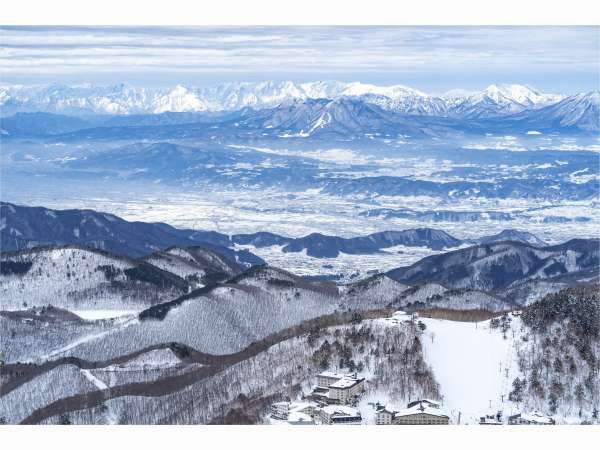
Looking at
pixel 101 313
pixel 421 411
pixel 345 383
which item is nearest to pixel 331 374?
pixel 345 383

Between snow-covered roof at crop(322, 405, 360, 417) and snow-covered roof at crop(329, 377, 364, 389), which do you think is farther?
snow-covered roof at crop(329, 377, 364, 389)

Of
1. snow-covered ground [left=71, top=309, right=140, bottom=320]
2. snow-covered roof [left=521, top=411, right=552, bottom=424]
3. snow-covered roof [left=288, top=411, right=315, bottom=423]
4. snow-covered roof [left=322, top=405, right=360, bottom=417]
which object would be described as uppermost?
snow-covered roof [left=322, top=405, right=360, bottom=417]

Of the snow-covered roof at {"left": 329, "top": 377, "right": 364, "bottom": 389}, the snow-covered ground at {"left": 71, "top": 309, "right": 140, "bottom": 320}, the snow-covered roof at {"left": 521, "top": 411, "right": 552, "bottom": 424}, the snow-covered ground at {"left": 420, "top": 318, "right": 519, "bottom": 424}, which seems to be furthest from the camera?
the snow-covered ground at {"left": 71, "top": 309, "right": 140, "bottom": 320}

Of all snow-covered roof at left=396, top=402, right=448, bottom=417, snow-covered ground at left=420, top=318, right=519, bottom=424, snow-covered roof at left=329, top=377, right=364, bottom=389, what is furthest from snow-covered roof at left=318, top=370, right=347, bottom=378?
snow-covered roof at left=396, top=402, right=448, bottom=417

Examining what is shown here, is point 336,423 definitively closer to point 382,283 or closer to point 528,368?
point 528,368

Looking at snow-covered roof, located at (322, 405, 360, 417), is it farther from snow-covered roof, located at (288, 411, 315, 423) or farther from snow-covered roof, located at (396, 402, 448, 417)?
snow-covered roof, located at (396, 402, 448, 417)

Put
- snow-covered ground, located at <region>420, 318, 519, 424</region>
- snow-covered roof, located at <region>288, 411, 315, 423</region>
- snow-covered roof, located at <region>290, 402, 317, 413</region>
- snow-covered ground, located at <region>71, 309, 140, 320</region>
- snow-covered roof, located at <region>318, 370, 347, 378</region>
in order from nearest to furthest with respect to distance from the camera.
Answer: snow-covered roof, located at <region>288, 411, 315, 423</region>
snow-covered roof, located at <region>290, 402, 317, 413</region>
snow-covered ground, located at <region>420, 318, 519, 424</region>
snow-covered roof, located at <region>318, 370, 347, 378</region>
snow-covered ground, located at <region>71, 309, 140, 320</region>

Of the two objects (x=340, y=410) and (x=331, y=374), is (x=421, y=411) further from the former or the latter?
(x=331, y=374)

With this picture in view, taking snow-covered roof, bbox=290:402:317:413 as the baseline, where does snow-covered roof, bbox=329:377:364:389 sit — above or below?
above

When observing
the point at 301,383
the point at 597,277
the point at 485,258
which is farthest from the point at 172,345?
the point at 485,258
